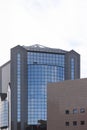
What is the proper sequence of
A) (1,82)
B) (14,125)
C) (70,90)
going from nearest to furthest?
(70,90), (14,125), (1,82)

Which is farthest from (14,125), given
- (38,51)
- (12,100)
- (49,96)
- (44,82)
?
(49,96)

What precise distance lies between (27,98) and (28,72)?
860cm

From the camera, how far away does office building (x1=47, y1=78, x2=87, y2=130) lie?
68.0 m

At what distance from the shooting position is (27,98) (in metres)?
131

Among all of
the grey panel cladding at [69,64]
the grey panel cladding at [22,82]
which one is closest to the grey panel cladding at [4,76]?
the grey panel cladding at [22,82]

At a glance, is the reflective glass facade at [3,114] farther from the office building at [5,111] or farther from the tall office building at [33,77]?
the tall office building at [33,77]

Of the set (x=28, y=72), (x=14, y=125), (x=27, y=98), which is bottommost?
(x=14, y=125)

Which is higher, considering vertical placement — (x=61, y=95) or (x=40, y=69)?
(x=40, y=69)

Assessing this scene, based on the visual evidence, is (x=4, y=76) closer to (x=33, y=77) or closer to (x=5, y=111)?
(x=5, y=111)

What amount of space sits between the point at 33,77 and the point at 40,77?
2.29 meters

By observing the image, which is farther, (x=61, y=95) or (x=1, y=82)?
(x=1, y=82)

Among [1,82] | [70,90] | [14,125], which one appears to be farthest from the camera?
[1,82]

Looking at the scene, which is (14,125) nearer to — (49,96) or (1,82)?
(1,82)

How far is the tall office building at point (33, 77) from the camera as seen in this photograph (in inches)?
5123
